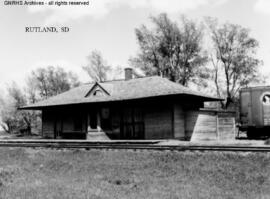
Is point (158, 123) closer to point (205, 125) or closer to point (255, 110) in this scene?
point (205, 125)

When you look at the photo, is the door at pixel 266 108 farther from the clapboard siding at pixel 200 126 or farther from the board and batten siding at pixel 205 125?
the clapboard siding at pixel 200 126

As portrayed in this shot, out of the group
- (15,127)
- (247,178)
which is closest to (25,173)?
(247,178)

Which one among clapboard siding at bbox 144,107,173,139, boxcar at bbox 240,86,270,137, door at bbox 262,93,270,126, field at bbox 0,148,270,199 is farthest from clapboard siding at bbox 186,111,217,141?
field at bbox 0,148,270,199

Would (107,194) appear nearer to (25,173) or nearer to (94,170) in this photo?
(94,170)

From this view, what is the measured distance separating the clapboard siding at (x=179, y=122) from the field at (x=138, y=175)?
25.9 feet

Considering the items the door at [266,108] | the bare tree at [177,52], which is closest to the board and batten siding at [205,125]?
the door at [266,108]

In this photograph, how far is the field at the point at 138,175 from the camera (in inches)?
378

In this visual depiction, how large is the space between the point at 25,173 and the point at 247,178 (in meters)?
8.30

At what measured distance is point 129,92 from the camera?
2609cm

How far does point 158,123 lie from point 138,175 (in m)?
11.9

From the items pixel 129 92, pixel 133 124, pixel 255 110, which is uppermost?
pixel 129 92

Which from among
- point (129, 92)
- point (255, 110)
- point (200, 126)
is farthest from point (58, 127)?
point (255, 110)

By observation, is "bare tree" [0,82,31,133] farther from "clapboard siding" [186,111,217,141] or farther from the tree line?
"clapboard siding" [186,111,217,141]

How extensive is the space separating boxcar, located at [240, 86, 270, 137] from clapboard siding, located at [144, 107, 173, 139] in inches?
204
